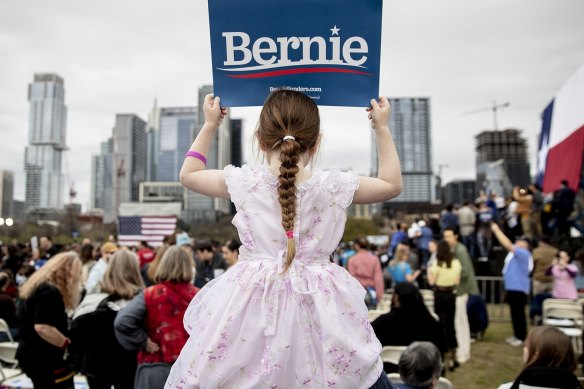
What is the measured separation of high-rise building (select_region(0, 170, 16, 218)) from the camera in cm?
5602

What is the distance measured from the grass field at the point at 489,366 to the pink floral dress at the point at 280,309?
6.02 meters

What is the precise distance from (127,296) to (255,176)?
2945 mm

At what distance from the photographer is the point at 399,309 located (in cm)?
549

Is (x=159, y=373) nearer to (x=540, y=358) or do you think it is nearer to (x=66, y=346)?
(x=66, y=346)

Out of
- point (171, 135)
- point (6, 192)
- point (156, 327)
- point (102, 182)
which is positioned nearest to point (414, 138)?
point (171, 135)

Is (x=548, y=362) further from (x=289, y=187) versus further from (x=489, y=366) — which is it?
(x=489, y=366)

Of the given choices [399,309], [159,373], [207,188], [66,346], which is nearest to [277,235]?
[207,188]

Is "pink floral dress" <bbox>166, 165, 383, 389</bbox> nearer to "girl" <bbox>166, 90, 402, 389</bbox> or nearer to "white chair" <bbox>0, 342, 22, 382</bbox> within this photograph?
"girl" <bbox>166, 90, 402, 389</bbox>

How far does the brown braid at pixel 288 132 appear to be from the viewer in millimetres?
1767

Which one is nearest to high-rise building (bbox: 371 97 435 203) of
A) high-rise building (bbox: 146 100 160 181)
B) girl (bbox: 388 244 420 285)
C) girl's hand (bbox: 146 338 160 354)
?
high-rise building (bbox: 146 100 160 181)

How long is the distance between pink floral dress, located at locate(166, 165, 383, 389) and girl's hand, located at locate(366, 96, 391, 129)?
266 mm

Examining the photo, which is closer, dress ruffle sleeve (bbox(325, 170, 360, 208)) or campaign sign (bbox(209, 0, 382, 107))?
dress ruffle sleeve (bbox(325, 170, 360, 208))

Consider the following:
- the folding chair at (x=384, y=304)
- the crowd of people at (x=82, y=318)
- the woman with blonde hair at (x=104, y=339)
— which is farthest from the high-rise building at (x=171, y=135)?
the woman with blonde hair at (x=104, y=339)

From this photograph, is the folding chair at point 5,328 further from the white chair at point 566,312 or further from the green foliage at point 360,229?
the green foliage at point 360,229
